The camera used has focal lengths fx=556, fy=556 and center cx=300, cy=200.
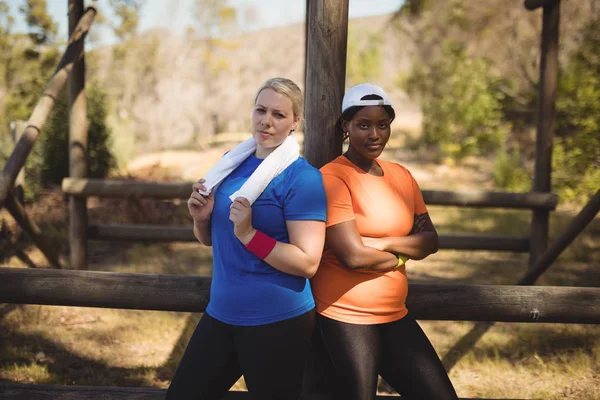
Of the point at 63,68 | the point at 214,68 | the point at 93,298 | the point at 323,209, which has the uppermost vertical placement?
the point at 214,68

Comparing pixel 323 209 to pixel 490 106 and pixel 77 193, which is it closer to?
pixel 77 193

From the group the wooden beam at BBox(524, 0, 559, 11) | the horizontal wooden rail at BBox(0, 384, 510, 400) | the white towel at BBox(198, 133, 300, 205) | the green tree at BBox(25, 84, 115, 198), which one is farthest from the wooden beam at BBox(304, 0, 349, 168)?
the green tree at BBox(25, 84, 115, 198)

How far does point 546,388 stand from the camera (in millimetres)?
3783

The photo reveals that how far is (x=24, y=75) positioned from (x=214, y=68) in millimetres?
17264

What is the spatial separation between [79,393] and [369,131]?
1.85 metres

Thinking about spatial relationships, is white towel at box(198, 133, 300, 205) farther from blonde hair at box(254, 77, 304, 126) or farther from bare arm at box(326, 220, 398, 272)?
bare arm at box(326, 220, 398, 272)

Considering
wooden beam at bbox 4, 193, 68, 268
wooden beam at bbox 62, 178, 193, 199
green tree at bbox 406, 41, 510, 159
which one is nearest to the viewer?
wooden beam at bbox 4, 193, 68, 268

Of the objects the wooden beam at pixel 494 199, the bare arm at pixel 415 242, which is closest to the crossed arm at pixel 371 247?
the bare arm at pixel 415 242

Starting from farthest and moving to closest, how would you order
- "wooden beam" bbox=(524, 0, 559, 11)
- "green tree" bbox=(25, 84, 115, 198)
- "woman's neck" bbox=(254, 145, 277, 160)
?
"green tree" bbox=(25, 84, 115, 198)
"wooden beam" bbox=(524, 0, 559, 11)
"woman's neck" bbox=(254, 145, 277, 160)

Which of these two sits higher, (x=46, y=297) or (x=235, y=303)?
(x=235, y=303)

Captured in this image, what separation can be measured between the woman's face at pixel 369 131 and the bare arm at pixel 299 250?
0.45 metres

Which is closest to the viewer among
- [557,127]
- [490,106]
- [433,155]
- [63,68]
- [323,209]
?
[323,209]

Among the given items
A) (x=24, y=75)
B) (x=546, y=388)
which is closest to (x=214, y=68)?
(x=24, y=75)

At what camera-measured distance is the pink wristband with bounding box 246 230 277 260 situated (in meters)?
1.95
